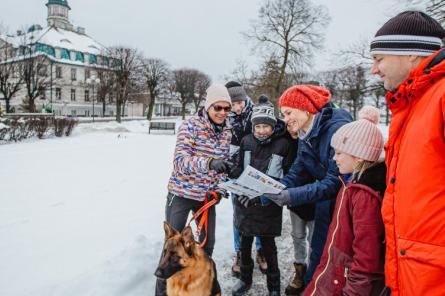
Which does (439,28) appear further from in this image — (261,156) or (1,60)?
(1,60)

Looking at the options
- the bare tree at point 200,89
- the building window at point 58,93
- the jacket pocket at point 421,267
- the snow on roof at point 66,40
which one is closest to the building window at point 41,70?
the building window at point 58,93

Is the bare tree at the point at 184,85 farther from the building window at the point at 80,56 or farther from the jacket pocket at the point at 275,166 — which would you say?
the jacket pocket at the point at 275,166

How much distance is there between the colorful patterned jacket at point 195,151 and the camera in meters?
3.11

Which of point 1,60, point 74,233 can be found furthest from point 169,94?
point 74,233

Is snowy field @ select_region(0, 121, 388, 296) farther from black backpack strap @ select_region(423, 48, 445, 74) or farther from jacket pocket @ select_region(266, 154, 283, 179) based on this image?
black backpack strap @ select_region(423, 48, 445, 74)

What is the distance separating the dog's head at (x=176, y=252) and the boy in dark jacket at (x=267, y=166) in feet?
2.54

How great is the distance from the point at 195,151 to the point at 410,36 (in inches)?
84.1

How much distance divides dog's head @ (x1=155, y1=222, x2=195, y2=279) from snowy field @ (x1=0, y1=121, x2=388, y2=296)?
1.10 meters

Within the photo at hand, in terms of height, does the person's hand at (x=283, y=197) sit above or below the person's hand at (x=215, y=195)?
above

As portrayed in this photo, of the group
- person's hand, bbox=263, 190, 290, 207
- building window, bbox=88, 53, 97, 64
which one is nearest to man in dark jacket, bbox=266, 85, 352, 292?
person's hand, bbox=263, 190, 290, 207

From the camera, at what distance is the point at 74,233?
5.16 metres

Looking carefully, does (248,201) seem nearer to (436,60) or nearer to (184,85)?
(436,60)

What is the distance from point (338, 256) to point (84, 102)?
67478 mm

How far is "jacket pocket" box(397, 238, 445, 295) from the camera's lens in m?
1.29
